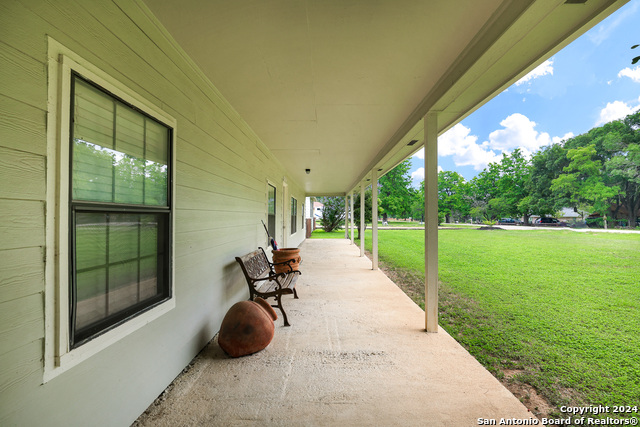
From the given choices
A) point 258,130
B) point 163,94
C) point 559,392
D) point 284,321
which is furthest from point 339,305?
point 163,94

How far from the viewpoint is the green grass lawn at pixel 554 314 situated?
7.27ft

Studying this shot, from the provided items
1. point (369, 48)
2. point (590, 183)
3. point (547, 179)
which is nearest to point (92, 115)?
point (369, 48)

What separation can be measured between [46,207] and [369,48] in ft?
7.04

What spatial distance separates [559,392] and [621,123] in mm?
6315

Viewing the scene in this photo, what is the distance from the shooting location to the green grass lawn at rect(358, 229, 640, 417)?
7.27 ft

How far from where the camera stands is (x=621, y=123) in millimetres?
5113

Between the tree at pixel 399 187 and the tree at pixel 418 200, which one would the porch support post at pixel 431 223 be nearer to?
the tree at pixel 399 187

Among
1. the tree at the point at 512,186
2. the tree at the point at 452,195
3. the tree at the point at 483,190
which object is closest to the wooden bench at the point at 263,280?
the tree at the point at 512,186

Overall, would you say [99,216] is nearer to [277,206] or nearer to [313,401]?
[313,401]

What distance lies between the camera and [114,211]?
1.37 metres

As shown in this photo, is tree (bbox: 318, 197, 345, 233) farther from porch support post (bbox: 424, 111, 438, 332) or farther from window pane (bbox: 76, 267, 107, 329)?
window pane (bbox: 76, 267, 107, 329)

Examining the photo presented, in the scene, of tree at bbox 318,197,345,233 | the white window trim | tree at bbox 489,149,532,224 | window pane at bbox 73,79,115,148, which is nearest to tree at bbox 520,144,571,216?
tree at bbox 489,149,532,224

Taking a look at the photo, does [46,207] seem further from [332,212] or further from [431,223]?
[332,212]

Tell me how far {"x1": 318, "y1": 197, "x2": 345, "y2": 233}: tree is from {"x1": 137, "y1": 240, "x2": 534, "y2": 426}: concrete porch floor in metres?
17.7
